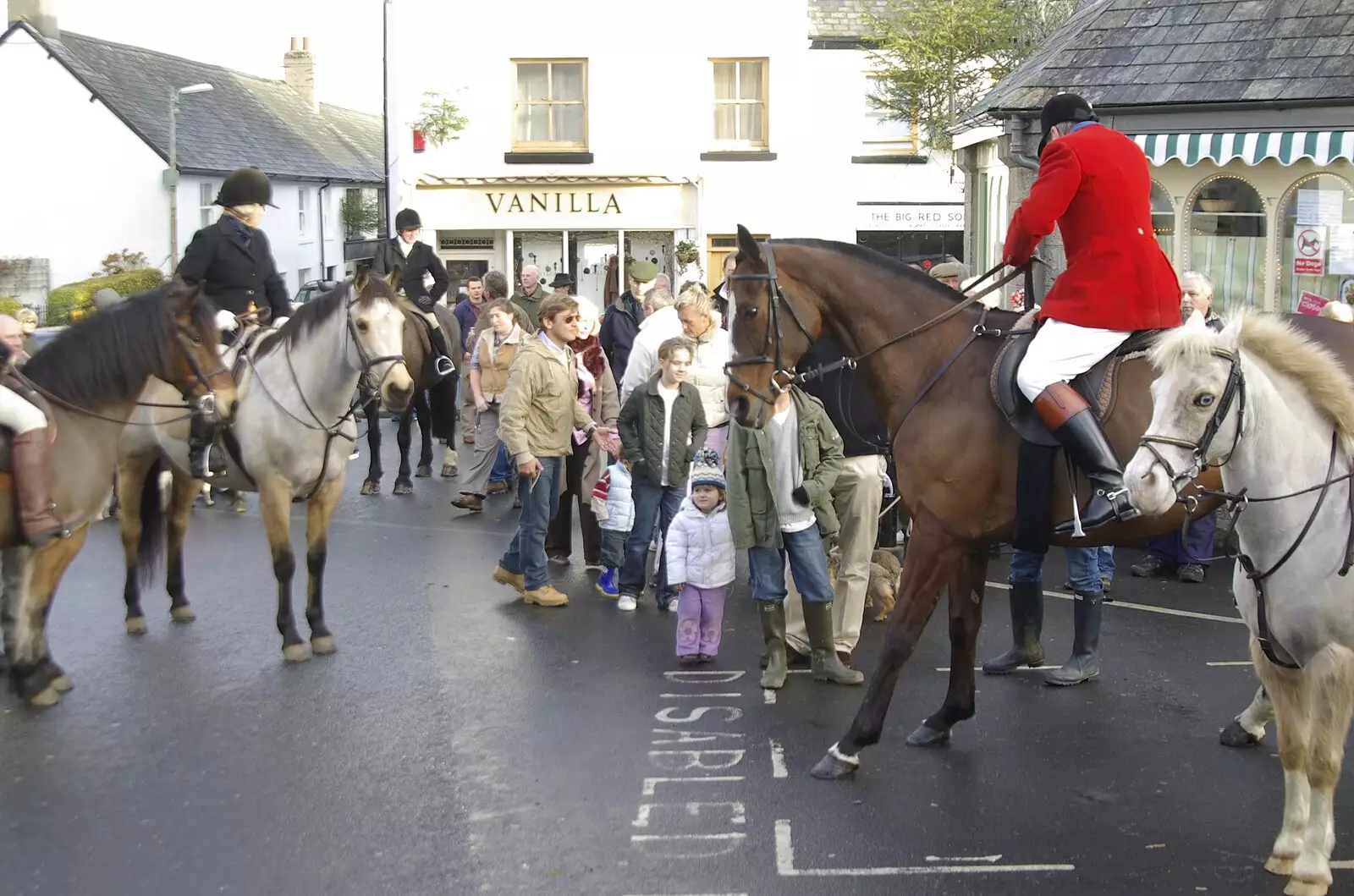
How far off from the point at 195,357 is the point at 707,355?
3.90 metres

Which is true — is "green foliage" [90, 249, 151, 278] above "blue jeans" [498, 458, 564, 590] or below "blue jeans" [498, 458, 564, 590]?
above

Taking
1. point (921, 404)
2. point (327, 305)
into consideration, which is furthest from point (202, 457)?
point (921, 404)

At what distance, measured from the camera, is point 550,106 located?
92.0 ft

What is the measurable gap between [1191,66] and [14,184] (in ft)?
107

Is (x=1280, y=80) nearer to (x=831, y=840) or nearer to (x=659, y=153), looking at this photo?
(x=831, y=840)

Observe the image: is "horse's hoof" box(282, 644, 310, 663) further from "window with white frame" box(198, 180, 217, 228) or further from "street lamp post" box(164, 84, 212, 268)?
"window with white frame" box(198, 180, 217, 228)

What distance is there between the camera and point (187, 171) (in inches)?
1469

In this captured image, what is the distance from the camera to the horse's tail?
933 centimetres

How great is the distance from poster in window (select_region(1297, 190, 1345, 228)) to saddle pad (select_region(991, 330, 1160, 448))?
291 inches

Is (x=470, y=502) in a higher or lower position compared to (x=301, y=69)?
lower

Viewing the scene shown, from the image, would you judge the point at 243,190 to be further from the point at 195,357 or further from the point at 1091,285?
the point at 1091,285

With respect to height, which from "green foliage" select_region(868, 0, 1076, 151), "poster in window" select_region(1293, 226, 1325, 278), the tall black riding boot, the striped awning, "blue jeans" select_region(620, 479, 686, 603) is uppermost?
"green foliage" select_region(868, 0, 1076, 151)

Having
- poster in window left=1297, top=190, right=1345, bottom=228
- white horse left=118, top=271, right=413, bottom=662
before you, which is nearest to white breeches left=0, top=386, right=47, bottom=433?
white horse left=118, top=271, right=413, bottom=662

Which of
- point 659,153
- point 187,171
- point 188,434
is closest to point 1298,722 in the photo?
point 188,434
